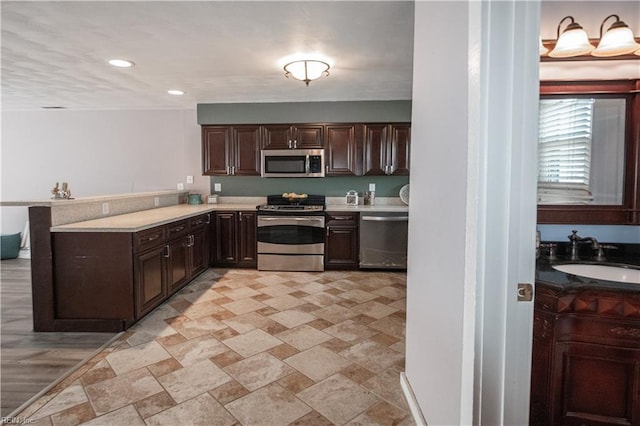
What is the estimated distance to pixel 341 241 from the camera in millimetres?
4453

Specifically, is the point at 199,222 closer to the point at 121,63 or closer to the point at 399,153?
the point at 121,63

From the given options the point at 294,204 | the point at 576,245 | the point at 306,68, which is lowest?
the point at 576,245

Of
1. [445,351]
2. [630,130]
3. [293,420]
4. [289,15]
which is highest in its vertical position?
[289,15]

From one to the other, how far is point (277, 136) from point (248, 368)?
3222 mm

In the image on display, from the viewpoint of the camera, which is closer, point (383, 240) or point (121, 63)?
point (121, 63)

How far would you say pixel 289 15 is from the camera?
2.22 meters

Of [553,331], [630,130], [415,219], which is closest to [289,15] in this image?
Result: [415,219]

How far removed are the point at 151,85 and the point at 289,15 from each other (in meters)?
2.45

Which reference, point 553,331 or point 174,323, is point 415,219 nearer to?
point 553,331

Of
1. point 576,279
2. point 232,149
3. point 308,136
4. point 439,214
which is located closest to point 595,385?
point 576,279

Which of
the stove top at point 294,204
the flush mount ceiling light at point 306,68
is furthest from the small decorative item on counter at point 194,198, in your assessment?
the flush mount ceiling light at point 306,68

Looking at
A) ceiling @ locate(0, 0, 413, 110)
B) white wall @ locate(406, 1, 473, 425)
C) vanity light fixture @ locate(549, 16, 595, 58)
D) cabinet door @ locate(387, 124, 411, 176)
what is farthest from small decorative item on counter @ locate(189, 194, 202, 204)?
vanity light fixture @ locate(549, 16, 595, 58)

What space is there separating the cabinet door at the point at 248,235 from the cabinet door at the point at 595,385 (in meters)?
3.66

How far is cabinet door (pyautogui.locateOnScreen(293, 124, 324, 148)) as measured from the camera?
462cm
